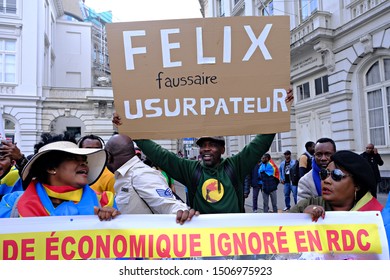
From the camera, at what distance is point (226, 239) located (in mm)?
1767

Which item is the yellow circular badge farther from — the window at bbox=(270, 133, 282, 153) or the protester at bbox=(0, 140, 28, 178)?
the window at bbox=(270, 133, 282, 153)

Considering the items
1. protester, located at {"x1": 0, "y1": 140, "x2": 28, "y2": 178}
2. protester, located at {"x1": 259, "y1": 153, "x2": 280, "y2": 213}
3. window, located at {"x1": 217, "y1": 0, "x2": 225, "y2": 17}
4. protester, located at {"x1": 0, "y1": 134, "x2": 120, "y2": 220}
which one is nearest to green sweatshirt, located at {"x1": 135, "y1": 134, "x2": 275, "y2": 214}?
protester, located at {"x1": 0, "y1": 134, "x2": 120, "y2": 220}

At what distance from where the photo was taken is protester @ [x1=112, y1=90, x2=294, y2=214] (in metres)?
2.37

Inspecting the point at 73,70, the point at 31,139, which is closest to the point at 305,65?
the point at 31,139

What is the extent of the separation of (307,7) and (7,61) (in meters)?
19.2

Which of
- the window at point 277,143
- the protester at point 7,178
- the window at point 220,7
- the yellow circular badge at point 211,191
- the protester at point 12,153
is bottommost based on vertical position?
the yellow circular badge at point 211,191

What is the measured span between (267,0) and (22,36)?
1624 centimetres

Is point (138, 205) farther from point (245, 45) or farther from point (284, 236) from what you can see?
point (245, 45)

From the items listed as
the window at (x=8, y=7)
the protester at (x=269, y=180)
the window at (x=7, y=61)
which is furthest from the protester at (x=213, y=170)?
the window at (x=8, y=7)

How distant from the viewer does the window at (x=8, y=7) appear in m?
21.2

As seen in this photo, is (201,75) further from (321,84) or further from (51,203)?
(321,84)

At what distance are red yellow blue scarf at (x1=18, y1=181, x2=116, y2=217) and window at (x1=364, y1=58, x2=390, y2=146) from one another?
995cm

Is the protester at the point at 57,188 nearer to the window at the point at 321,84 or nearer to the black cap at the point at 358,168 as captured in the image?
the black cap at the point at 358,168

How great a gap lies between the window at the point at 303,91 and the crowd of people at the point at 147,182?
10.8 metres
